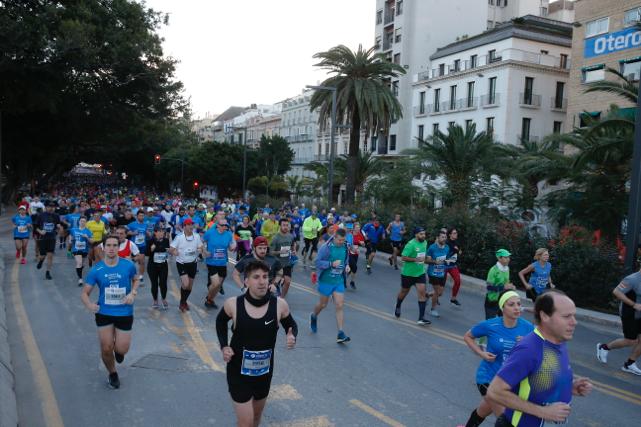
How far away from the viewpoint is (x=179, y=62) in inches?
1352

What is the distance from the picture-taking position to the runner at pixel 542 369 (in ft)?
10.1

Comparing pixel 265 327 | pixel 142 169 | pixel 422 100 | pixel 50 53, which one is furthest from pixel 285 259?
pixel 142 169

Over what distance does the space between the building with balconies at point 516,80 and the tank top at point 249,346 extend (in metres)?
37.0

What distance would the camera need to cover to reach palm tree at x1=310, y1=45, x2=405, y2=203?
29.5 metres

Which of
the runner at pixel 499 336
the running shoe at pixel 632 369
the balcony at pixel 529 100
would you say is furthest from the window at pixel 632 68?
the runner at pixel 499 336

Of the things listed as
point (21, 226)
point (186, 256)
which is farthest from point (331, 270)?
point (21, 226)

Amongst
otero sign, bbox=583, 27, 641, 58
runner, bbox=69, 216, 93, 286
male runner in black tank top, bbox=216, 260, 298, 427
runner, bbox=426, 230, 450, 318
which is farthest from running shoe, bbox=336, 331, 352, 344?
otero sign, bbox=583, 27, 641, 58

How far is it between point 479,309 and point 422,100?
41.1 m

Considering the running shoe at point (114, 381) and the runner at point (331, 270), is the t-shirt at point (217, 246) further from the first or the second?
the running shoe at point (114, 381)

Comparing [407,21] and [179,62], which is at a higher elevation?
[407,21]

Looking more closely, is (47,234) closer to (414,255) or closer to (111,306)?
(111,306)

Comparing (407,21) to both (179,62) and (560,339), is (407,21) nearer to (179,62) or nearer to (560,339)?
(179,62)

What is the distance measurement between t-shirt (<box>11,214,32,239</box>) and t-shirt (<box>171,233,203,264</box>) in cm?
684

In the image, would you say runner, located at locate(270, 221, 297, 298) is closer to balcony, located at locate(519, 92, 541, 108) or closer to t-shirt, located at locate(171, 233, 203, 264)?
t-shirt, located at locate(171, 233, 203, 264)
